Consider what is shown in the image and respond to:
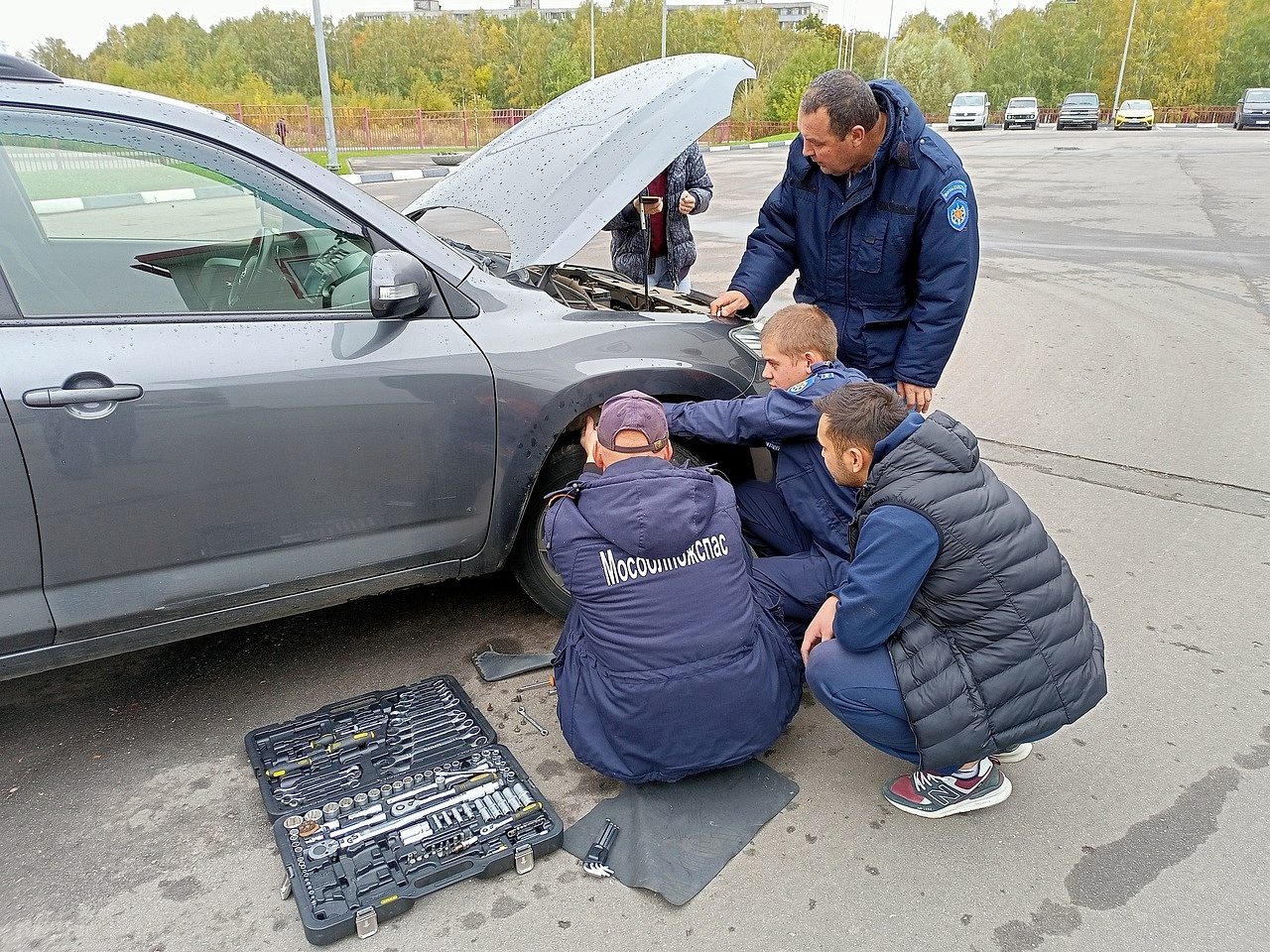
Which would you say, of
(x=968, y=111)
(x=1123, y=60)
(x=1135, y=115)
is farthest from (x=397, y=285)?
(x=1123, y=60)

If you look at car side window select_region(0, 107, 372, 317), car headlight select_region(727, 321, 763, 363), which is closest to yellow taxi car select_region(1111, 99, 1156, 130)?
car headlight select_region(727, 321, 763, 363)

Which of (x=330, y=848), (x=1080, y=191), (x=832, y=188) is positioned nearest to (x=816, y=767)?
(x=330, y=848)

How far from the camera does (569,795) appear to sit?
2.48m

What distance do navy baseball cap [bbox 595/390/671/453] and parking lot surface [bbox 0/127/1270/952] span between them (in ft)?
3.05

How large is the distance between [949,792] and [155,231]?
9.03 ft

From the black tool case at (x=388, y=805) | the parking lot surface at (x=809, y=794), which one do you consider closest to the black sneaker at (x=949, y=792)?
the parking lot surface at (x=809, y=794)

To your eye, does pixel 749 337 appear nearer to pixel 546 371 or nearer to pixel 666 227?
pixel 546 371

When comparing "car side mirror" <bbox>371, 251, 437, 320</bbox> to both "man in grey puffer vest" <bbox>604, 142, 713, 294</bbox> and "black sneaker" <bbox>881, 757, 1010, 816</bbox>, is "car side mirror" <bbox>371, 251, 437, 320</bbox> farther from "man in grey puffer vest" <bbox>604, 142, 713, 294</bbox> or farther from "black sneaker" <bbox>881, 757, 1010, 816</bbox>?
"man in grey puffer vest" <bbox>604, 142, 713, 294</bbox>

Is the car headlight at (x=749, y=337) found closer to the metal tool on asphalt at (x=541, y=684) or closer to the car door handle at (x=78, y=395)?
the metal tool on asphalt at (x=541, y=684)

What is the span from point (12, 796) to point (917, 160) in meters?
3.42

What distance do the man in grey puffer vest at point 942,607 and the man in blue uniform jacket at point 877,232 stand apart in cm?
110

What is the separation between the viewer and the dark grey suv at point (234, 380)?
2236mm

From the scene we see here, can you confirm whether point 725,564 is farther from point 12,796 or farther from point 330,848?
point 12,796

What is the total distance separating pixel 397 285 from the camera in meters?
2.50
